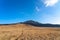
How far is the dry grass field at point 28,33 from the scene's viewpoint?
10.5 metres

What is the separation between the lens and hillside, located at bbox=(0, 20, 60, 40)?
10509mm

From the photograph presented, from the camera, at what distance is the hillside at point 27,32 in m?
10.5

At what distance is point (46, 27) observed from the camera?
1144 cm

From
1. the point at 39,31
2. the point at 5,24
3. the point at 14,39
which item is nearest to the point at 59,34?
the point at 39,31

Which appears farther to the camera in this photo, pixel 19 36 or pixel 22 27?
pixel 22 27

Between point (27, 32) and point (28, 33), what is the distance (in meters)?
0.14

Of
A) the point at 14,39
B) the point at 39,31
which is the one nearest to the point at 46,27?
the point at 39,31

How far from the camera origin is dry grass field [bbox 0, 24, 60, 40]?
414 inches

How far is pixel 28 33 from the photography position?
10789 mm

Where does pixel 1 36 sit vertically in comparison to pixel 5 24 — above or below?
below

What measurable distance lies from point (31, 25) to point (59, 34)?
203cm

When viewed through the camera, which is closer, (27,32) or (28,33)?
(28,33)

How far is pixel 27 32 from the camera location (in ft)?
35.8

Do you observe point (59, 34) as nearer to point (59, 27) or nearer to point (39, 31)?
point (59, 27)
